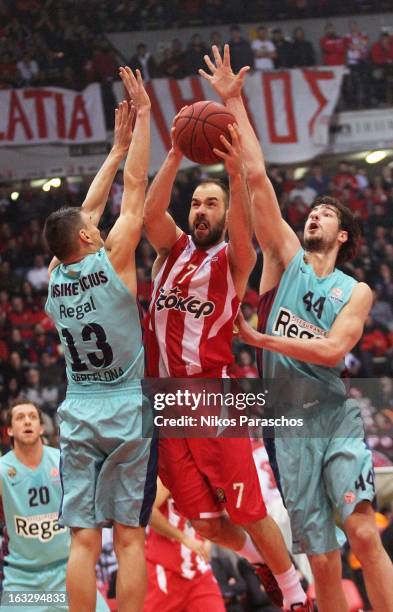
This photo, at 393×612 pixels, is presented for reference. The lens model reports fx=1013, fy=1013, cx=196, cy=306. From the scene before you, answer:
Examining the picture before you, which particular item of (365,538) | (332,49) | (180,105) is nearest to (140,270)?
(180,105)

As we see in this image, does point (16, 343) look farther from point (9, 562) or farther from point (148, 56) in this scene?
point (9, 562)

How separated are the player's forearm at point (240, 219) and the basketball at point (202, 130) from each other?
10.7 inches

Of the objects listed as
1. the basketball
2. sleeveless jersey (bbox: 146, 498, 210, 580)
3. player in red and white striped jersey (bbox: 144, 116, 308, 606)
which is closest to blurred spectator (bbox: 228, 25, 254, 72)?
sleeveless jersey (bbox: 146, 498, 210, 580)

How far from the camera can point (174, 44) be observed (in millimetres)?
18469

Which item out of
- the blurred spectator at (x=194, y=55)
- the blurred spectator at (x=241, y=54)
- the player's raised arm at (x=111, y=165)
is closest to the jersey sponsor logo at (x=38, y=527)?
the player's raised arm at (x=111, y=165)

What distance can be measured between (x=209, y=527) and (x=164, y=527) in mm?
1662

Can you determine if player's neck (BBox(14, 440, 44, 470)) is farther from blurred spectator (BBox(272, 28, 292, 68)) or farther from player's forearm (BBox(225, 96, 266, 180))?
blurred spectator (BBox(272, 28, 292, 68))

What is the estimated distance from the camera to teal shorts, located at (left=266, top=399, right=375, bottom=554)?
5.30 meters

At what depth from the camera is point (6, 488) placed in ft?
22.2

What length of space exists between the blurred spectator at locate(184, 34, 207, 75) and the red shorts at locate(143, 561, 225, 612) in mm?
12070

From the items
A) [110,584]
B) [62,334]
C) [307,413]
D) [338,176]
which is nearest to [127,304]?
[62,334]

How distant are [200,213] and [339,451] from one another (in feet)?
4.87

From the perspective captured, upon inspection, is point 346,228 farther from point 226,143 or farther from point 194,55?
point 194,55

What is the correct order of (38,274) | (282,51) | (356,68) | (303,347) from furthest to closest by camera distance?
(356,68) → (282,51) → (38,274) → (303,347)
